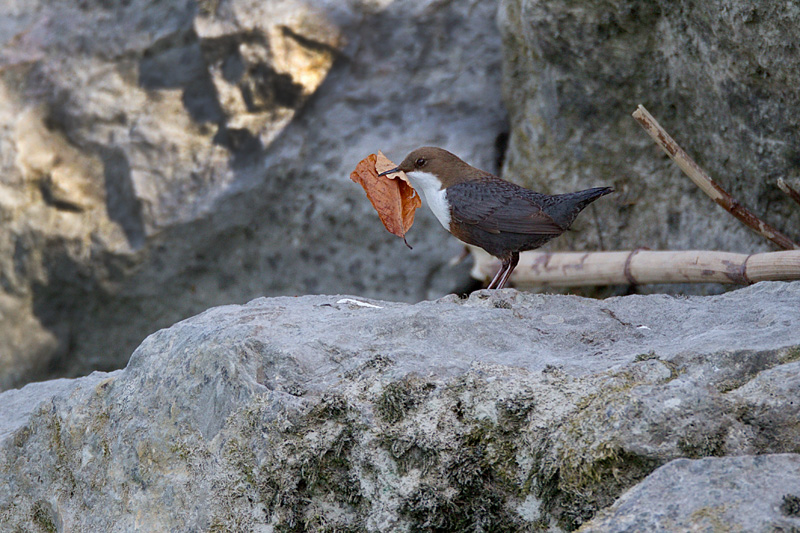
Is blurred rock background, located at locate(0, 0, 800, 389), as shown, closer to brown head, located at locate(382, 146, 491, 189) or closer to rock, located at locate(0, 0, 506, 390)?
rock, located at locate(0, 0, 506, 390)

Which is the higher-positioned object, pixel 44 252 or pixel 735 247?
pixel 44 252

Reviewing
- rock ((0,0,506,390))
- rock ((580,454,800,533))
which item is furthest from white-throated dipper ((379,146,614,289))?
rock ((580,454,800,533))

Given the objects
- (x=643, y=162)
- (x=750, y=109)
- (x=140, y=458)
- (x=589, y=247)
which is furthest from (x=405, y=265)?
(x=140, y=458)

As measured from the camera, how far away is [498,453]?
2311 millimetres

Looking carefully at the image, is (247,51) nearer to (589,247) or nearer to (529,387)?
(589,247)

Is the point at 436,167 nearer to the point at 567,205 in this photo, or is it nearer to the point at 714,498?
the point at 567,205

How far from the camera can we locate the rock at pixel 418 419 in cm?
212

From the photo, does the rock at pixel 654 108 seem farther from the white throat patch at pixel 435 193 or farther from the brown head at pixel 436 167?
the white throat patch at pixel 435 193

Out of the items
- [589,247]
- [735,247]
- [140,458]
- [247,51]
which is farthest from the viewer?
[247,51]

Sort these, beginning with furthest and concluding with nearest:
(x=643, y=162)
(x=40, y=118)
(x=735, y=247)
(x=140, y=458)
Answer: (x=40, y=118) → (x=643, y=162) → (x=735, y=247) → (x=140, y=458)

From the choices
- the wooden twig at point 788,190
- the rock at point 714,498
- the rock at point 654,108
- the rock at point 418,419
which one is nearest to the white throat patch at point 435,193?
the rock at point 654,108

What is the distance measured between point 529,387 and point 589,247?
303 cm

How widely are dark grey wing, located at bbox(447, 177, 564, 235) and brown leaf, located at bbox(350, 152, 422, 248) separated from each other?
0.23 metres

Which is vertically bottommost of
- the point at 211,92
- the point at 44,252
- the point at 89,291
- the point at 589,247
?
the point at 589,247
